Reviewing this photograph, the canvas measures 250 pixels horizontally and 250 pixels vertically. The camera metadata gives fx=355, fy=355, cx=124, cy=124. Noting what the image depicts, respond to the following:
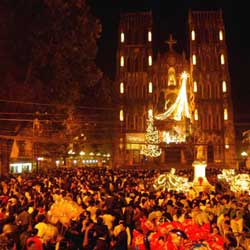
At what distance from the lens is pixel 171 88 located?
52.5 m

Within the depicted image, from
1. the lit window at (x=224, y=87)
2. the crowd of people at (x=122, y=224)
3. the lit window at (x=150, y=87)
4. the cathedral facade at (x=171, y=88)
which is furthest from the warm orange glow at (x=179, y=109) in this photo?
the crowd of people at (x=122, y=224)

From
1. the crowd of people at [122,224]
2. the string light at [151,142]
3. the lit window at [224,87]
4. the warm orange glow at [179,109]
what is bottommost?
the crowd of people at [122,224]

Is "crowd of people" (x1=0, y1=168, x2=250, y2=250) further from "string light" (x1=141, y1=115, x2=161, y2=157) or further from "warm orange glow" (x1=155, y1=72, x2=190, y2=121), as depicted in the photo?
"warm orange glow" (x1=155, y1=72, x2=190, y2=121)

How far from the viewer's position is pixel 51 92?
19.9 metres

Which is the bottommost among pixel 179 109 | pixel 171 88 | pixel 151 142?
pixel 151 142

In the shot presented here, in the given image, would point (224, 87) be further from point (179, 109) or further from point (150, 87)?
point (150, 87)

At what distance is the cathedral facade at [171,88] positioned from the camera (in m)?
49.6

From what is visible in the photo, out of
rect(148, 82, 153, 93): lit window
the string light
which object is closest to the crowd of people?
the string light

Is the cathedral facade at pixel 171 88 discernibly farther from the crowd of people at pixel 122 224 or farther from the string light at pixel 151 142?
the crowd of people at pixel 122 224

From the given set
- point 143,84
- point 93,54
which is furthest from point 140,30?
point 93,54

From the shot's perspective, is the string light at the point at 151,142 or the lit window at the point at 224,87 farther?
→ the lit window at the point at 224,87

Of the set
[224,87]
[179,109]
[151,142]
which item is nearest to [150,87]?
[179,109]

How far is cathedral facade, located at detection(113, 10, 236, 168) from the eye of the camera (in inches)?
1951

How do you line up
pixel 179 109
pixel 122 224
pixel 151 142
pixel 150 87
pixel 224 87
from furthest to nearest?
pixel 150 87 < pixel 224 87 < pixel 179 109 < pixel 151 142 < pixel 122 224
